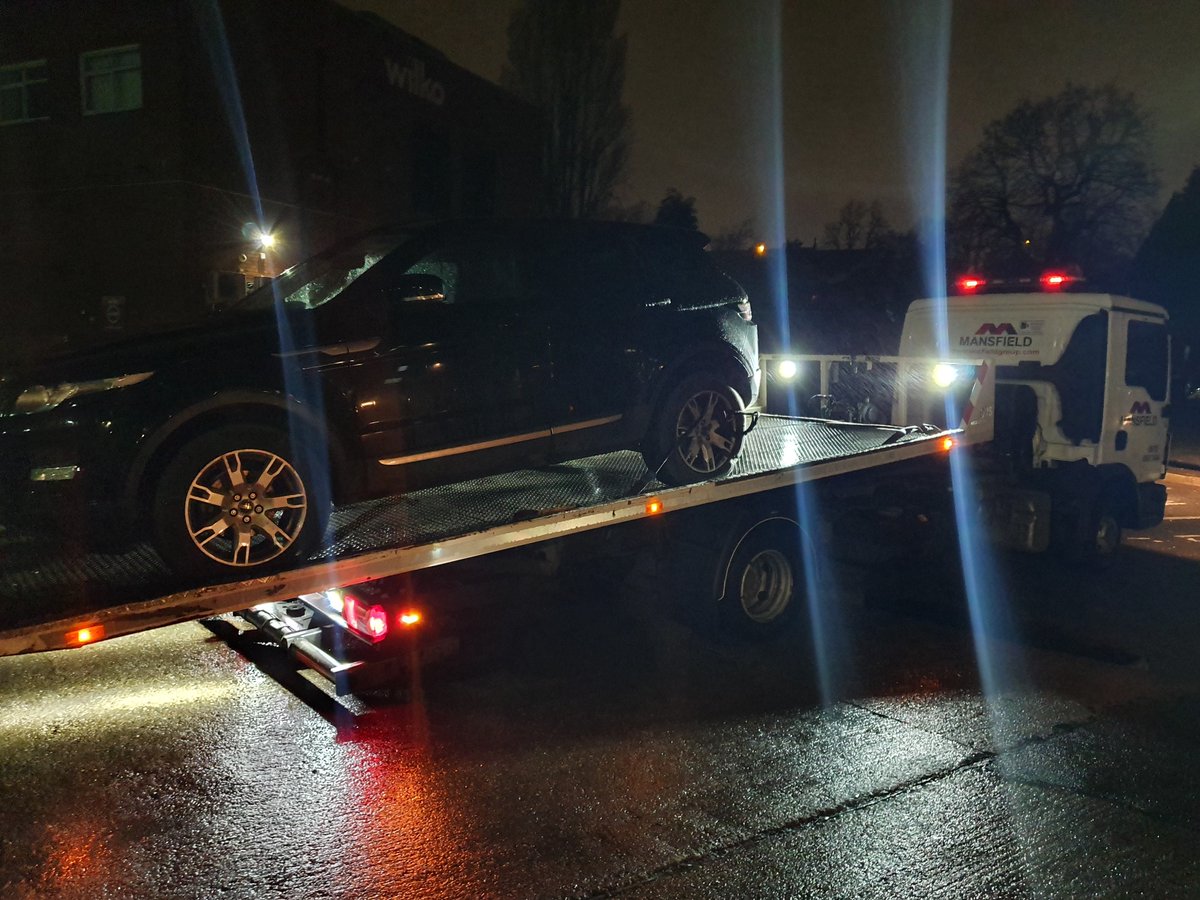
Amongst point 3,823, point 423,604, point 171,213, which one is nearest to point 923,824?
point 423,604

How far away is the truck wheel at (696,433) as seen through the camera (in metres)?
5.97

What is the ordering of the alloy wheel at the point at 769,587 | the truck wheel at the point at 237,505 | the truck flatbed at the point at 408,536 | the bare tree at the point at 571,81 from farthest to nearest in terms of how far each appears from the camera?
the bare tree at the point at 571,81 → the alloy wheel at the point at 769,587 → the truck wheel at the point at 237,505 → the truck flatbed at the point at 408,536

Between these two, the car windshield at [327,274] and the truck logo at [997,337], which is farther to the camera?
the truck logo at [997,337]

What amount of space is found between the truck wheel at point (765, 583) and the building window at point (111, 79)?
18.7m

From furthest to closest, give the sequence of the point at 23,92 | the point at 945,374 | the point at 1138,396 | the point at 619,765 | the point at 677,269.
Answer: the point at 23,92, the point at 1138,396, the point at 945,374, the point at 677,269, the point at 619,765

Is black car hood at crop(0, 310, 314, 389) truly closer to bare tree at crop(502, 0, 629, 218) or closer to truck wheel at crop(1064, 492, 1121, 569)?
truck wheel at crop(1064, 492, 1121, 569)

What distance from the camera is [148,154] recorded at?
65.5ft

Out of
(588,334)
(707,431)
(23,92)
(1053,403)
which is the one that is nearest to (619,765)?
(707,431)

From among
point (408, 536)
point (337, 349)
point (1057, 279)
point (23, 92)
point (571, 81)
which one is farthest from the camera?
point (571, 81)

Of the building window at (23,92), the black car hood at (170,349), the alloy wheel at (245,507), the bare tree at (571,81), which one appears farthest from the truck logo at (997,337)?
the bare tree at (571,81)

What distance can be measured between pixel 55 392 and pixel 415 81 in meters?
25.5

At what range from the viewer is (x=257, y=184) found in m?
21.6

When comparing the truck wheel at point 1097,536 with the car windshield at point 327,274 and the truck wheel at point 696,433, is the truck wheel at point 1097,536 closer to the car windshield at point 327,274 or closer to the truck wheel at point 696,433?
the truck wheel at point 696,433

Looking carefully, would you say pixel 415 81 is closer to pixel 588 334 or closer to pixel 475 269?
pixel 475 269
